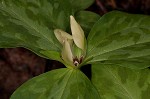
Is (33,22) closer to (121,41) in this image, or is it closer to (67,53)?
(67,53)

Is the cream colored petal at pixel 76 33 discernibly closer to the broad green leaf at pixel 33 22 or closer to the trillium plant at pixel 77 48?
the trillium plant at pixel 77 48

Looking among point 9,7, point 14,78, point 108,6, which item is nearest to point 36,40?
point 9,7

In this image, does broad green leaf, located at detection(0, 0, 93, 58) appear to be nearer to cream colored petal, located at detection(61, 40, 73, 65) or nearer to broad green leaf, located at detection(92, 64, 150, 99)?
cream colored petal, located at detection(61, 40, 73, 65)

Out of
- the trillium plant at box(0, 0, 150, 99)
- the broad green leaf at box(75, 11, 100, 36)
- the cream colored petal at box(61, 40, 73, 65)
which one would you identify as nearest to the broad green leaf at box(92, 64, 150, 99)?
the trillium plant at box(0, 0, 150, 99)

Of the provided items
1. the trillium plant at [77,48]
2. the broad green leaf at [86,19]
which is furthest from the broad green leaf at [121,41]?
the broad green leaf at [86,19]

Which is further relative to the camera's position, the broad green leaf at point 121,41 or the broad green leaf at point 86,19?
the broad green leaf at point 86,19

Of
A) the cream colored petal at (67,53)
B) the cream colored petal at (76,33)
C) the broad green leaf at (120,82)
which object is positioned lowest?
the broad green leaf at (120,82)

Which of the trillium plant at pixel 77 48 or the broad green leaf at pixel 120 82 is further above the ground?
the trillium plant at pixel 77 48
